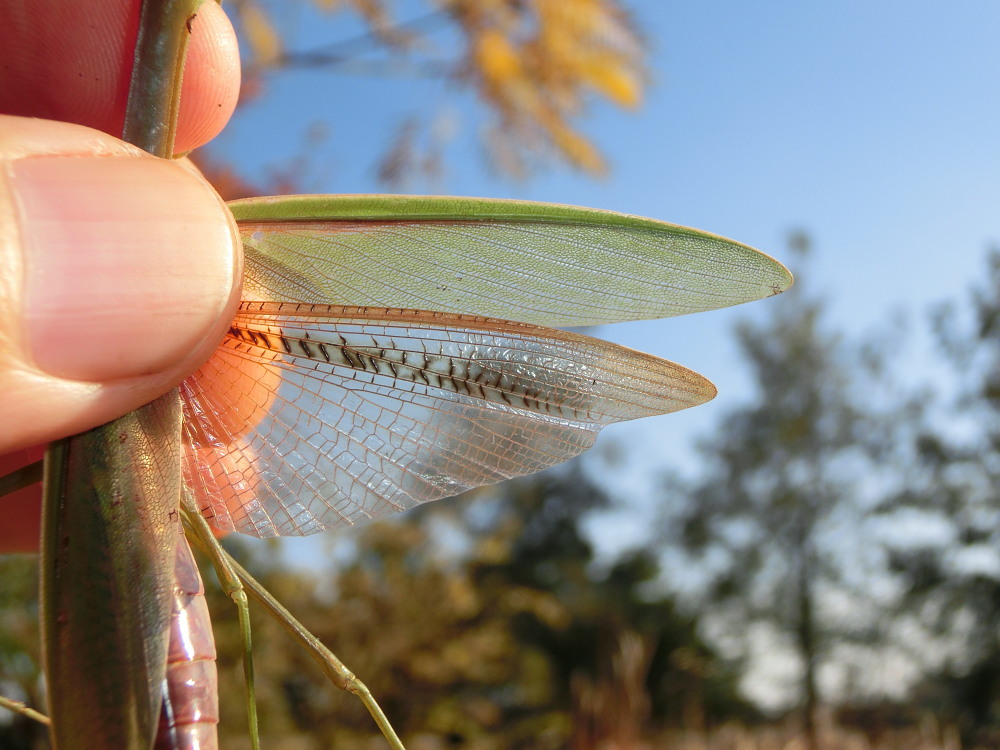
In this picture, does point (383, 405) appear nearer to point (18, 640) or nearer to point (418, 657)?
point (18, 640)

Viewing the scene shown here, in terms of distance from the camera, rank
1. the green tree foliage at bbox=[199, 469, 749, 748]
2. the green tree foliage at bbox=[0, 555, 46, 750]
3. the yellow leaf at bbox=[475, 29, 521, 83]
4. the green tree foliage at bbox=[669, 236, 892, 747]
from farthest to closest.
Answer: the green tree foliage at bbox=[669, 236, 892, 747] → the yellow leaf at bbox=[475, 29, 521, 83] → the green tree foliage at bbox=[199, 469, 749, 748] → the green tree foliage at bbox=[0, 555, 46, 750]

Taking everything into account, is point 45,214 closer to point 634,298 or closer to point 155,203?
point 155,203

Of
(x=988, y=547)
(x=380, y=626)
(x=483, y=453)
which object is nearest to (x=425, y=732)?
(x=380, y=626)

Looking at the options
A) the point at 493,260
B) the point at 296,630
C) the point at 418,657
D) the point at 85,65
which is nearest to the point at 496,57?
the point at 418,657

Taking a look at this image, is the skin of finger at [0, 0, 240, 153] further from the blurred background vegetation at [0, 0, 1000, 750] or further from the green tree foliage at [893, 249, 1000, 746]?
the green tree foliage at [893, 249, 1000, 746]

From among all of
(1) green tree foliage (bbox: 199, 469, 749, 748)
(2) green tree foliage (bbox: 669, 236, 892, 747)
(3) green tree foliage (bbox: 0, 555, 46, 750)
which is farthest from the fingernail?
(2) green tree foliage (bbox: 669, 236, 892, 747)

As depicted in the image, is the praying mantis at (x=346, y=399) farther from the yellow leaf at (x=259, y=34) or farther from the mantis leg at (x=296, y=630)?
the yellow leaf at (x=259, y=34)

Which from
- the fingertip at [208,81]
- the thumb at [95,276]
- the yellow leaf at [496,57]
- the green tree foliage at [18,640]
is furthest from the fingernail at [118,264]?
the yellow leaf at [496,57]
